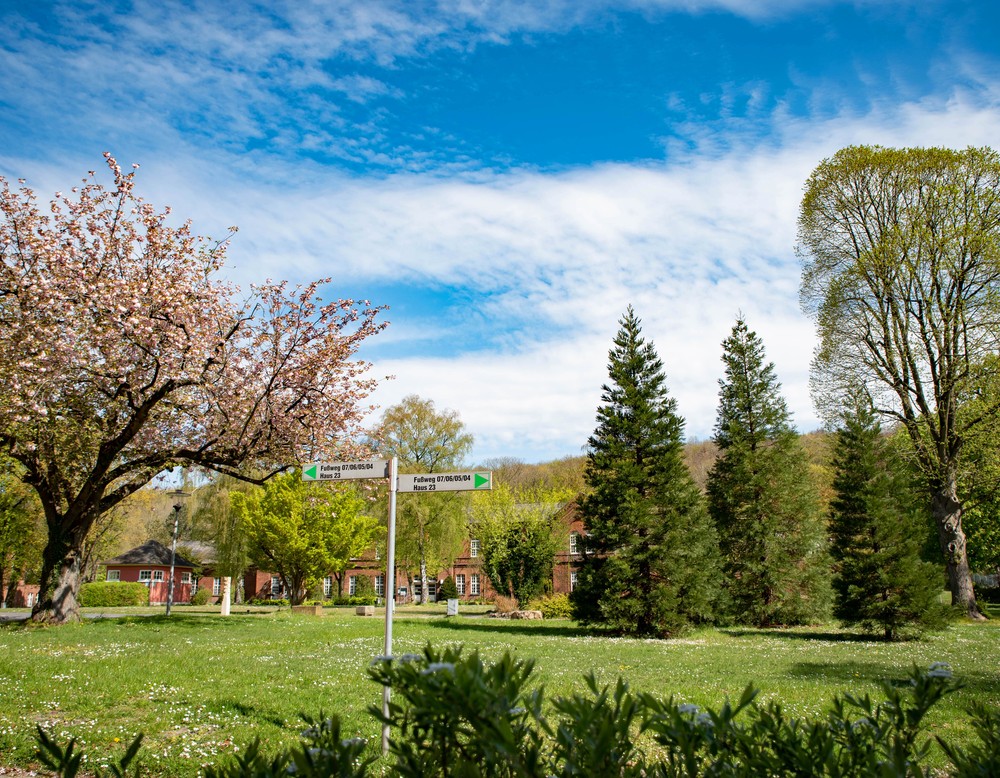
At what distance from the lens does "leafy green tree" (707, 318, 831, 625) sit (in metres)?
27.3

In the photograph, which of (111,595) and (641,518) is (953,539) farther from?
(111,595)

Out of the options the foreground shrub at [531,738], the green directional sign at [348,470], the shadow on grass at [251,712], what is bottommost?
the shadow on grass at [251,712]

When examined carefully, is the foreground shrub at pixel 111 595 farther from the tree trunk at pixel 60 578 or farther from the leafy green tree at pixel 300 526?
the tree trunk at pixel 60 578

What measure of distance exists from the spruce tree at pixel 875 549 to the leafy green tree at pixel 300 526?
24.1m

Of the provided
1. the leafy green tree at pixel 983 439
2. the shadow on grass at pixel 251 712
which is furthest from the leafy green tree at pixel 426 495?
the shadow on grass at pixel 251 712

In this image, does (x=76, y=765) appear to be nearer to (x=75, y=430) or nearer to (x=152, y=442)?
(x=75, y=430)

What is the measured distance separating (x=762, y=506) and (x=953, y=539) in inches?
265

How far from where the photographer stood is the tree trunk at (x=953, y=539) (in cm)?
2503

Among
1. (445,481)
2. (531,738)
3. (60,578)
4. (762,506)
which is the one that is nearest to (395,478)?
(445,481)

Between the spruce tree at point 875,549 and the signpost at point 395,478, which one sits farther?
the spruce tree at point 875,549

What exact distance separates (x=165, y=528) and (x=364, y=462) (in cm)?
6806

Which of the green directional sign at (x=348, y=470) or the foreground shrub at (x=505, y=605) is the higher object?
the green directional sign at (x=348, y=470)

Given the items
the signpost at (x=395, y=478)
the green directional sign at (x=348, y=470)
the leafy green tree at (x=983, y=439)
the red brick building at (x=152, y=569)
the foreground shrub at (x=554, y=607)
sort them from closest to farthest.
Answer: the signpost at (x=395, y=478) → the green directional sign at (x=348, y=470) → the leafy green tree at (x=983, y=439) → the foreground shrub at (x=554, y=607) → the red brick building at (x=152, y=569)

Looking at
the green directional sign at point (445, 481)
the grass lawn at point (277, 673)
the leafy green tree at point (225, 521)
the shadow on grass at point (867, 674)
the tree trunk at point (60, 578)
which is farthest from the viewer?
the leafy green tree at point (225, 521)
